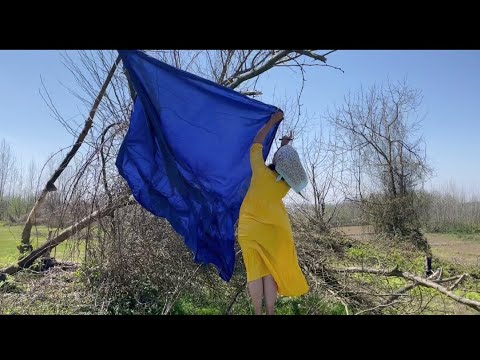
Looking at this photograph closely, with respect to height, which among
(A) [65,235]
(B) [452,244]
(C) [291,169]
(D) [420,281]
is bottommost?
(B) [452,244]

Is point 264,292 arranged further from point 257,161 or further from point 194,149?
point 194,149

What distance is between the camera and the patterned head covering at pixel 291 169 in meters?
3.12

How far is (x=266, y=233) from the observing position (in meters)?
3.12

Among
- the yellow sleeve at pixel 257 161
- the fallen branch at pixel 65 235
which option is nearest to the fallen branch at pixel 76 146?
the fallen branch at pixel 65 235

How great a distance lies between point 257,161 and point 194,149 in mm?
734

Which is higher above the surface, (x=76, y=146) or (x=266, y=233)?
(x=76, y=146)

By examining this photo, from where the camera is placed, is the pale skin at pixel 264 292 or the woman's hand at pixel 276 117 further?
A: the woman's hand at pixel 276 117

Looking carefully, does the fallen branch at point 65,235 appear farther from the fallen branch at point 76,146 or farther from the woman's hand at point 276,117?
the woman's hand at point 276,117

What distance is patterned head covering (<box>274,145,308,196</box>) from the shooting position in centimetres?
312

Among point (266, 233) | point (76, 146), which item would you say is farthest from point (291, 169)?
point (76, 146)

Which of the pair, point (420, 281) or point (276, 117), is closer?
point (276, 117)

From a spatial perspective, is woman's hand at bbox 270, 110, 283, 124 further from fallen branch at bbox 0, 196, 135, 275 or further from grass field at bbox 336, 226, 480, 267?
grass field at bbox 336, 226, 480, 267

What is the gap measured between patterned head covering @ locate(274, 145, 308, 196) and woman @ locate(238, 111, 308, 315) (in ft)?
0.21
